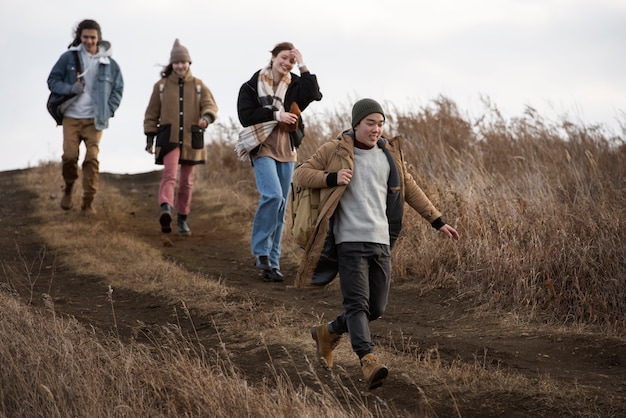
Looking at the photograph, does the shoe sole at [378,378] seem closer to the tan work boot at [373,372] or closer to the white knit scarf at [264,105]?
the tan work boot at [373,372]

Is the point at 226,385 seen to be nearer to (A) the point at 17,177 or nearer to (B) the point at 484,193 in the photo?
(B) the point at 484,193

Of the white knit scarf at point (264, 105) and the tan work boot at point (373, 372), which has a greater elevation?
the white knit scarf at point (264, 105)

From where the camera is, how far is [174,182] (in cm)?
1114

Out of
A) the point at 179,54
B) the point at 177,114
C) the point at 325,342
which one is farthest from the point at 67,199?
the point at 325,342

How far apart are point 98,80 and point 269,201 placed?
3.67m

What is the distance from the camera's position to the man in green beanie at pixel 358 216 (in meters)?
5.52

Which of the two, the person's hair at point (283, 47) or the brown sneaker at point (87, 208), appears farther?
the brown sneaker at point (87, 208)

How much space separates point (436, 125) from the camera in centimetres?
1307

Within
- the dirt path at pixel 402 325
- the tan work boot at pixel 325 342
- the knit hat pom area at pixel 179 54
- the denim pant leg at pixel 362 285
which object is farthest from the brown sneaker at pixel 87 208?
the denim pant leg at pixel 362 285

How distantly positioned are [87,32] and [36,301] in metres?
4.68

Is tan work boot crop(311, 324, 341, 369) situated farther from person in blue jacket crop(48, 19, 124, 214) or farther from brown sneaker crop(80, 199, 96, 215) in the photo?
brown sneaker crop(80, 199, 96, 215)

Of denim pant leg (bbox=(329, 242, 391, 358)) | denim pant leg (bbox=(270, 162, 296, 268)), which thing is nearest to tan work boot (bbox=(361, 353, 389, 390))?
denim pant leg (bbox=(329, 242, 391, 358))

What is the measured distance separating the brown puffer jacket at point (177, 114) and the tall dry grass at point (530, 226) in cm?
267

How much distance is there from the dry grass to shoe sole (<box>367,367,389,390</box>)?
146 millimetres
